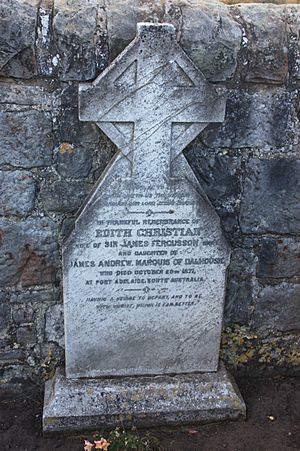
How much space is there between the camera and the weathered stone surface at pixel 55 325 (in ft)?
9.54

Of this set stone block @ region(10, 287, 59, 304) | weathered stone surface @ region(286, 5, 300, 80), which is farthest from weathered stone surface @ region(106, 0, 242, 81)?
stone block @ region(10, 287, 59, 304)

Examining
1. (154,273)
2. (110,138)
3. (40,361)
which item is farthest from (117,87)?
(40,361)

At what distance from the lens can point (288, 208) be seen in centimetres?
289

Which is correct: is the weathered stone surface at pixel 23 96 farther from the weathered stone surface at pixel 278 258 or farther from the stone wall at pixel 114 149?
the weathered stone surface at pixel 278 258

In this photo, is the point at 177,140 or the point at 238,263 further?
the point at 238,263

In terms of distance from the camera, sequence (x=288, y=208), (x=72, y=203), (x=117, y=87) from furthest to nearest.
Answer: (x=288, y=208) → (x=72, y=203) → (x=117, y=87)

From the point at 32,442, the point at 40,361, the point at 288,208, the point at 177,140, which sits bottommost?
the point at 32,442

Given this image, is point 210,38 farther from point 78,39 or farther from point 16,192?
point 16,192

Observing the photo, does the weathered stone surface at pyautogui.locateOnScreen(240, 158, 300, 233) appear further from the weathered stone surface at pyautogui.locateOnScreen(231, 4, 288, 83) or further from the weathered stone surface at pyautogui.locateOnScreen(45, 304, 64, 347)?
the weathered stone surface at pyautogui.locateOnScreen(45, 304, 64, 347)

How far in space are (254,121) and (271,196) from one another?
1.30 ft

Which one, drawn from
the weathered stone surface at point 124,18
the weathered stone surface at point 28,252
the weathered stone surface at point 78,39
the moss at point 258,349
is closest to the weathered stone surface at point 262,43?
the weathered stone surface at point 124,18

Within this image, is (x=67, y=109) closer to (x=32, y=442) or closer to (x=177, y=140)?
(x=177, y=140)

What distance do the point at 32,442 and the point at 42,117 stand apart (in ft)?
5.07

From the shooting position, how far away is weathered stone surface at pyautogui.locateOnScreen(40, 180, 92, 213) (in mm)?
2674
